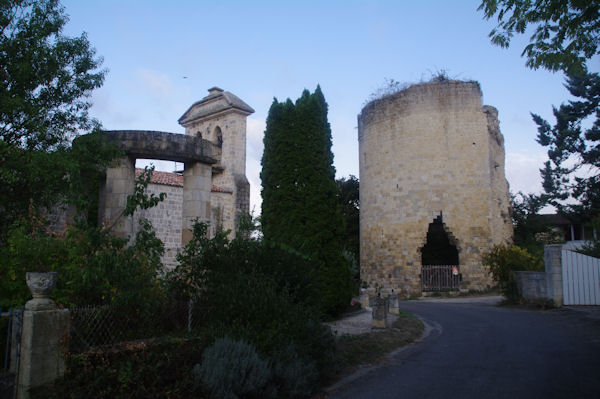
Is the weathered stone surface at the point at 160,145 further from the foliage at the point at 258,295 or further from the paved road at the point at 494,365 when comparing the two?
the paved road at the point at 494,365

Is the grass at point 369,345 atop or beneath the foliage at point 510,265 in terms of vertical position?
beneath

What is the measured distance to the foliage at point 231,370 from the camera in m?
5.00

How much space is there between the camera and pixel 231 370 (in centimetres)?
505

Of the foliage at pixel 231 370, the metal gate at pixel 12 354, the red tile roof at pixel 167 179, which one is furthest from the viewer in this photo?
the red tile roof at pixel 167 179

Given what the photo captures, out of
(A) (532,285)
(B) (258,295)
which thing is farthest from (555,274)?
(B) (258,295)

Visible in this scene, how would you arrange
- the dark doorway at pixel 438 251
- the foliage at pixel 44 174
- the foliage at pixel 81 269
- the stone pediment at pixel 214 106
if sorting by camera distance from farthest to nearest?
the dark doorway at pixel 438 251
the stone pediment at pixel 214 106
the foliage at pixel 44 174
the foliage at pixel 81 269

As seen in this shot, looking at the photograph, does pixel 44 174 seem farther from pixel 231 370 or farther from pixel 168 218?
pixel 168 218

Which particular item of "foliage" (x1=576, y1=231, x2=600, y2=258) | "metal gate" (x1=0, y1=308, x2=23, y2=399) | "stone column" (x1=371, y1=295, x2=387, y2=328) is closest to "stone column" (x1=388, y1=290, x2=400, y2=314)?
"stone column" (x1=371, y1=295, x2=387, y2=328)

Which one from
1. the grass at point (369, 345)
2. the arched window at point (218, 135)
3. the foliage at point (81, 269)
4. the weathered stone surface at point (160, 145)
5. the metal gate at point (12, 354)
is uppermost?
the arched window at point (218, 135)

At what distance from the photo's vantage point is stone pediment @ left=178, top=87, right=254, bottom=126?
70.7 feet

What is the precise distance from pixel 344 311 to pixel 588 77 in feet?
83.3

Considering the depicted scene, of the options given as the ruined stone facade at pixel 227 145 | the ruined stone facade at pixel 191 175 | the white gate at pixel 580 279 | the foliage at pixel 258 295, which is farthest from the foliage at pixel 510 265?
the foliage at pixel 258 295

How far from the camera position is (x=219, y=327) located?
240 inches

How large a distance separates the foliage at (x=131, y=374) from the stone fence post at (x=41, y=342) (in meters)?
0.11
